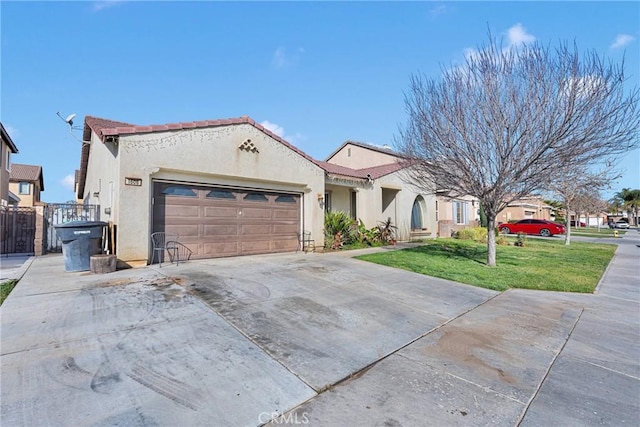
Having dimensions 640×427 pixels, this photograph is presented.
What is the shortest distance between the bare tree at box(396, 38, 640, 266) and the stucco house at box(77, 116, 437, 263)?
15.3ft

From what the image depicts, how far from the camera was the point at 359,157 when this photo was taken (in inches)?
861

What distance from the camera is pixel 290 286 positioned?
634 cm

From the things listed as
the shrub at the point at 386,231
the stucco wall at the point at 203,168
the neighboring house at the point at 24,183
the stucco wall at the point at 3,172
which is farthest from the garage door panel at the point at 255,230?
the neighboring house at the point at 24,183

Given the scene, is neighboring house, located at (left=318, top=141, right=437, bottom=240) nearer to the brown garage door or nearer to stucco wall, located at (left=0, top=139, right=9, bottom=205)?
the brown garage door

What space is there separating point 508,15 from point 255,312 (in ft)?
33.0

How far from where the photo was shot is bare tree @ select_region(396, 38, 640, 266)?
23.4 ft

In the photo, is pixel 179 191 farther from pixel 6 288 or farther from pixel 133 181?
pixel 6 288

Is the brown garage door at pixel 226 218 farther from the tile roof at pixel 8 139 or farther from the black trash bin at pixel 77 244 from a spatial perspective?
the tile roof at pixel 8 139

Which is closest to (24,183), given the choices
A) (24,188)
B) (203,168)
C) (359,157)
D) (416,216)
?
(24,188)

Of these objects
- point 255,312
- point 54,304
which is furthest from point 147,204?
point 255,312

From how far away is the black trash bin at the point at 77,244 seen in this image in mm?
7184

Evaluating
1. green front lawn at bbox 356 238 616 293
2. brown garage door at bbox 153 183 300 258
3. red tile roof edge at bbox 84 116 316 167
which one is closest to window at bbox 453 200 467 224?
green front lawn at bbox 356 238 616 293

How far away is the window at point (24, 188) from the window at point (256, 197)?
3354 centimetres

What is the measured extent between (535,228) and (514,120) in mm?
26364
